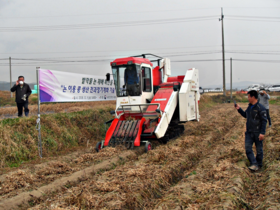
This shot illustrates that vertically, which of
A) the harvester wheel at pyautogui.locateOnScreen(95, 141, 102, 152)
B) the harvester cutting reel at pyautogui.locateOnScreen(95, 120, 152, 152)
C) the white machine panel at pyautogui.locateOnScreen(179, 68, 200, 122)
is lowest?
the harvester wheel at pyautogui.locateOnScreen(95, 141, 102, 152)

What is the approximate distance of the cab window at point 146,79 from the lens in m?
9.76

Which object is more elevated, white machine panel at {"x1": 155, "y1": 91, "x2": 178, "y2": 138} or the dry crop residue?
white machine panel at {"x1": 155, "y1": 91, "x2": 178, "y2": 138}

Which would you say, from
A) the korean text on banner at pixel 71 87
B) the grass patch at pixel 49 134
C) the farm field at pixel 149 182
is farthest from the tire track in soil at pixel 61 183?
the korean text on banner at pixel 71 87

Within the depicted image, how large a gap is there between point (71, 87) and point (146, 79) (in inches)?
132

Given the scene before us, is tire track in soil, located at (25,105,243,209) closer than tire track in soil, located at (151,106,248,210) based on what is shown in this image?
No

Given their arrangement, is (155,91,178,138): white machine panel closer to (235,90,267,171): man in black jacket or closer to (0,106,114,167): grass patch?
(235,90,267,171): man in black jacket

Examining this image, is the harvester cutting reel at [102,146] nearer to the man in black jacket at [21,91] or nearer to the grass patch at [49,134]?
the grass patch at [49,134]

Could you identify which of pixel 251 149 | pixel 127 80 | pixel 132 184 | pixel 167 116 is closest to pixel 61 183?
pixel 132 184

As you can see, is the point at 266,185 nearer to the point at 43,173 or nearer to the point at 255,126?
the point at 255,126

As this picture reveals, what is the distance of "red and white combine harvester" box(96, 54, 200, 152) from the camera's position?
328 inches

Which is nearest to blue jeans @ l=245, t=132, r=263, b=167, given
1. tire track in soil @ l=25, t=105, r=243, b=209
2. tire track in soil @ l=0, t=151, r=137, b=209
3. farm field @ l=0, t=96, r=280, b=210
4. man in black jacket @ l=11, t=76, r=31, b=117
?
farm field @ l=0, t=96, r=280, b=210

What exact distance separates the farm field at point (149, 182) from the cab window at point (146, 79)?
3030 mm

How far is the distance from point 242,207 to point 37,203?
3425 mm

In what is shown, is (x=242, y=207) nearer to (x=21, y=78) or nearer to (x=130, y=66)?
(x=130, y=66)
